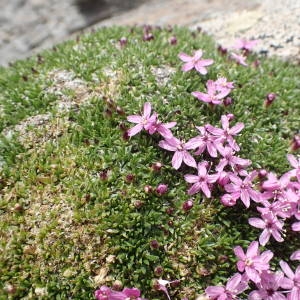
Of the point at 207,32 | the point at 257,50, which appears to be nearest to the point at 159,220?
the point at 257,50

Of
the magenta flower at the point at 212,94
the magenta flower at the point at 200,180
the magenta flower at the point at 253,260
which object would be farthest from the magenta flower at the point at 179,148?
the magenta flower at the point at 253,260

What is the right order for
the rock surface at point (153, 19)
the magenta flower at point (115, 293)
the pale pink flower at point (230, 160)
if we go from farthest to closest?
the rock surface at point (153, 19), the pale pink flower at point (230, 160), the magenta flower at point (115, 293)

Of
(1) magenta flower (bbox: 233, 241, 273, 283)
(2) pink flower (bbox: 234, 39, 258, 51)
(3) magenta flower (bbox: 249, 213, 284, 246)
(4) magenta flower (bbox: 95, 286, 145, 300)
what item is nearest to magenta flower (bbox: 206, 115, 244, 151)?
(3) magenta flower (bbox: 249, 213, 284, 246)

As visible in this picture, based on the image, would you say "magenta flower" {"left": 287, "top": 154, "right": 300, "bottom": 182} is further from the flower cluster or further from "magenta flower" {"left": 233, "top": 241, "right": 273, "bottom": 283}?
"magenta flower" {"left": 233, "top": 241, "right": 273, "bottom": 283}

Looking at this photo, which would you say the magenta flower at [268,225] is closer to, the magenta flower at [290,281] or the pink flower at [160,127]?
the magenta flower at [290,281]

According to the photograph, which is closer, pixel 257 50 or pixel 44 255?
pixel 44 255

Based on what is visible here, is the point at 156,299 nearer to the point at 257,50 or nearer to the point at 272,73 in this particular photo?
the point at 272,73

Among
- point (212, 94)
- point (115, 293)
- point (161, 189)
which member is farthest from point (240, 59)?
point (115, 293)

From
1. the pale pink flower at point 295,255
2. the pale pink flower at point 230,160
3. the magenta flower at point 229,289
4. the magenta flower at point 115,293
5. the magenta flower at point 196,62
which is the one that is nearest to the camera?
the magenta flower at point 115,293
